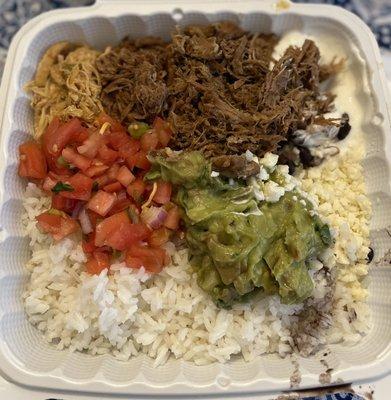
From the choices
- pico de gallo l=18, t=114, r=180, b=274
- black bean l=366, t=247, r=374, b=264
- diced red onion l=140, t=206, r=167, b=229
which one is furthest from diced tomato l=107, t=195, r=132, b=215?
black bean l=366, t=247, r=374, b=264

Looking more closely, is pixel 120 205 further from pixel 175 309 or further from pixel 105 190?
pixel 175 309

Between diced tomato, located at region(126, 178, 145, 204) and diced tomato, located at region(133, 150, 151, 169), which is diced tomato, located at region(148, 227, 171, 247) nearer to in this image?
diced tomato, located at region(126, 178, 145, 204)

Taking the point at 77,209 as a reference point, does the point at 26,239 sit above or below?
below

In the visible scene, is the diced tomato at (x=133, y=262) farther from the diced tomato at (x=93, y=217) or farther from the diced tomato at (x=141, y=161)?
the diced tomato at (x=141, y=161)

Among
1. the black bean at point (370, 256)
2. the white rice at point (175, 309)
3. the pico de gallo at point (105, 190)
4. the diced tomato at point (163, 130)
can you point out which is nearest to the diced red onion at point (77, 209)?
the pico de gallo at point (105, 190)

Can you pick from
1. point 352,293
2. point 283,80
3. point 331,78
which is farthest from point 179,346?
point 331,78

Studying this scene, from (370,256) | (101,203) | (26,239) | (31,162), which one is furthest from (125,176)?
(370,256)
